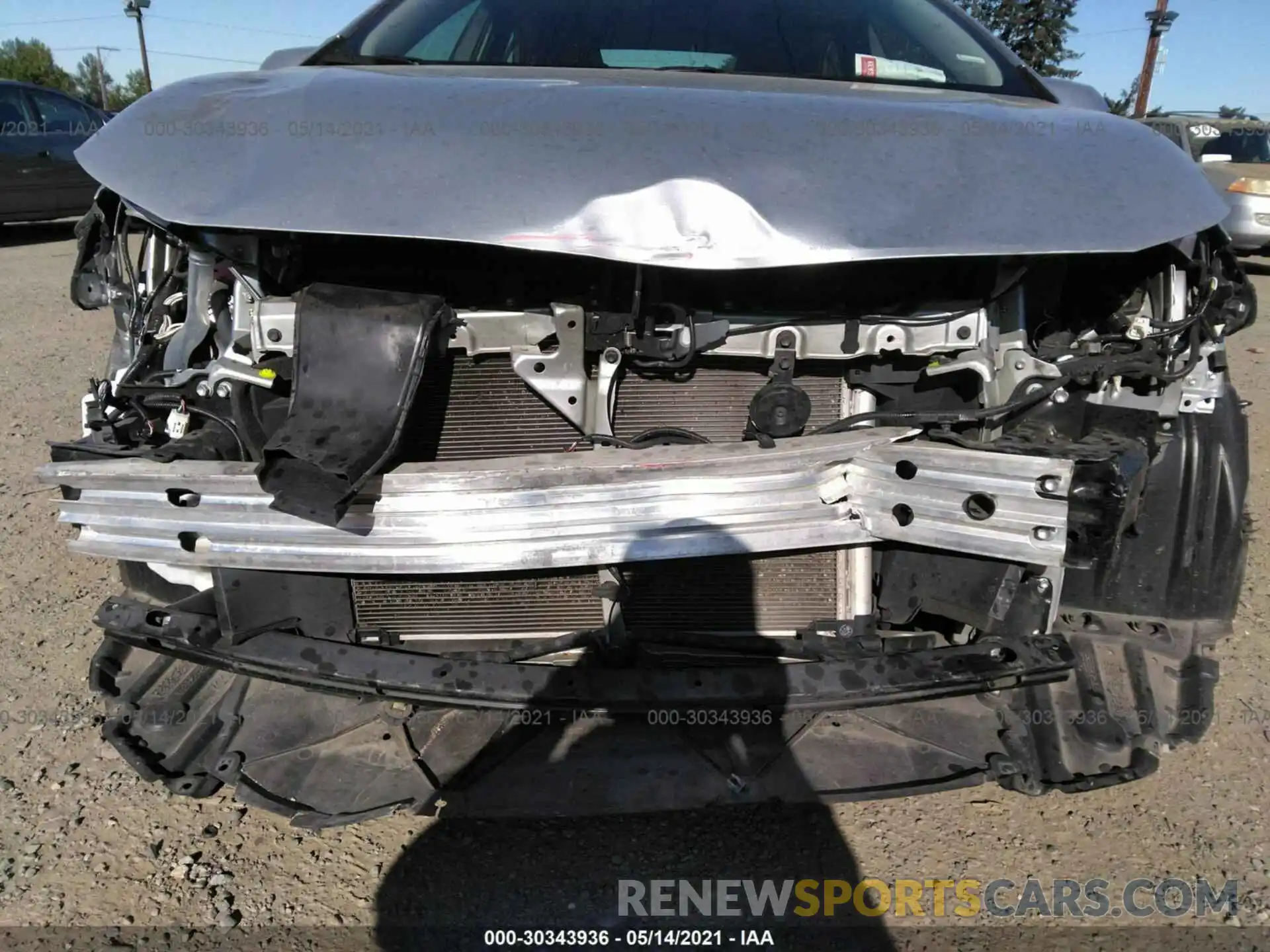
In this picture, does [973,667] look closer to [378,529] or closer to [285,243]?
[378,529]

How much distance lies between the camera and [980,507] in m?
1.67

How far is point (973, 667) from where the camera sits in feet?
5.87

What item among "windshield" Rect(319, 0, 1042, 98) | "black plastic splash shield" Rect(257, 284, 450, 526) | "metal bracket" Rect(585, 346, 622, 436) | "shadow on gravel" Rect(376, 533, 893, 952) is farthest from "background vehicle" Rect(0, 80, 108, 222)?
"shadow on gravel" Rect(376, 533, 893, 952)

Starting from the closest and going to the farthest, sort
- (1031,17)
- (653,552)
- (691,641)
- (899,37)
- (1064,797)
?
(653,552)
(691,641)
(1064,797)
(899,37)
(1031,17)

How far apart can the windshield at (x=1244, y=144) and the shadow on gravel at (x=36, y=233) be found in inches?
559

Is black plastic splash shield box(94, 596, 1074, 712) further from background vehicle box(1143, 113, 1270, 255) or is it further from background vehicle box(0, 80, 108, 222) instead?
background vehicle box(0, 80, 108, 222)

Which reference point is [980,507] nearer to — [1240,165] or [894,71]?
[894,71]

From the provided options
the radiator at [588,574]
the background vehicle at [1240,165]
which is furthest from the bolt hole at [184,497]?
the background vehicle at [1240,165]

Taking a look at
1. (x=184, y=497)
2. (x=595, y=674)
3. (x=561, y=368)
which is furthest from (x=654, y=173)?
(x=184, y=497)

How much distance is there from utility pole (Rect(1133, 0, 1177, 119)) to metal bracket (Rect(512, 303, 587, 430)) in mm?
22227

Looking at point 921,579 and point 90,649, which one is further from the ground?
point 921,579

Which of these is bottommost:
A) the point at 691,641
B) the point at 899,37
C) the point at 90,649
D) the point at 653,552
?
the point at 90,649

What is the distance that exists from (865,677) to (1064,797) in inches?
32.2

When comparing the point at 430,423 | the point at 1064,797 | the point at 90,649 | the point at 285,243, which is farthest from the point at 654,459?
the point at 90,649
